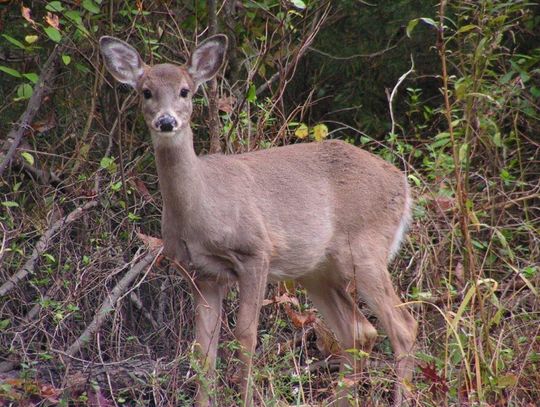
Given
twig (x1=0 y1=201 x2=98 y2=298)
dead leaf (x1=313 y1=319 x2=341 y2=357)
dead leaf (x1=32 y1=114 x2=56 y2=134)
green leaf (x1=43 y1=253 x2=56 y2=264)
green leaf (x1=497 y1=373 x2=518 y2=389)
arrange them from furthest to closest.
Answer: dead leaf (x1=32 y1=114 x2=56 y2=134), dead leaf (x1=313 y1=319 x2=341 y2=357), twig (x1=0 y1=201 x2=98 y2=298), green leaf (x1=43 y1=253 x2=56 y2=264), green leaf (x1=497 y1=373 x2=518 y2=389)

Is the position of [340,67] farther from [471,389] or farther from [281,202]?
[471,389]

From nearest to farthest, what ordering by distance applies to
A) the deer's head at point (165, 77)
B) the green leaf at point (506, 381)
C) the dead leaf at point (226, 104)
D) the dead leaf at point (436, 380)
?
1. the dead leaf at point (436, 380)
2. the green leaf at point (506, 381)
3. the deer's head at point (165, 77)
4. the dead leaf at point (226, 104)

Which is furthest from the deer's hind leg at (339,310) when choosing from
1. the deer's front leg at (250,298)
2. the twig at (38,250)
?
the twig at (38,250)

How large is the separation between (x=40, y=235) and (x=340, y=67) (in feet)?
10.7

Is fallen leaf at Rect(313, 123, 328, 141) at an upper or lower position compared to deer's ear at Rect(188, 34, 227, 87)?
lower

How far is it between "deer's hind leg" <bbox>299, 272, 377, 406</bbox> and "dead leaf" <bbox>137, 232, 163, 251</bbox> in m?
0.89

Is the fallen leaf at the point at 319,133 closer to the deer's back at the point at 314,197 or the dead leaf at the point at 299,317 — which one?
the deer's back at the point at 314,197

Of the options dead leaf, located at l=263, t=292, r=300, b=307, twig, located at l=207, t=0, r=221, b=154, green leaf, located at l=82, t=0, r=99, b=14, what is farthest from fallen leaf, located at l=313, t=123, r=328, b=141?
green leaf, located at l=82, t=0, r=99, b=14

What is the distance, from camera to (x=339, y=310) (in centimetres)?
675

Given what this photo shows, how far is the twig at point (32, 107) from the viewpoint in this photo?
719cm

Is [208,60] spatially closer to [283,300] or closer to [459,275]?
[283,300]

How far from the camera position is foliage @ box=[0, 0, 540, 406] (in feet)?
18.8

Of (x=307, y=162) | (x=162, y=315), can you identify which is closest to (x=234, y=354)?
(x=162, y=315)

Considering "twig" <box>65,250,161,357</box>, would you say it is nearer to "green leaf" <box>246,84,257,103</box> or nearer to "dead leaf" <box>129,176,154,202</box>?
"dead leaf" <box>129,176,154,202</box>
